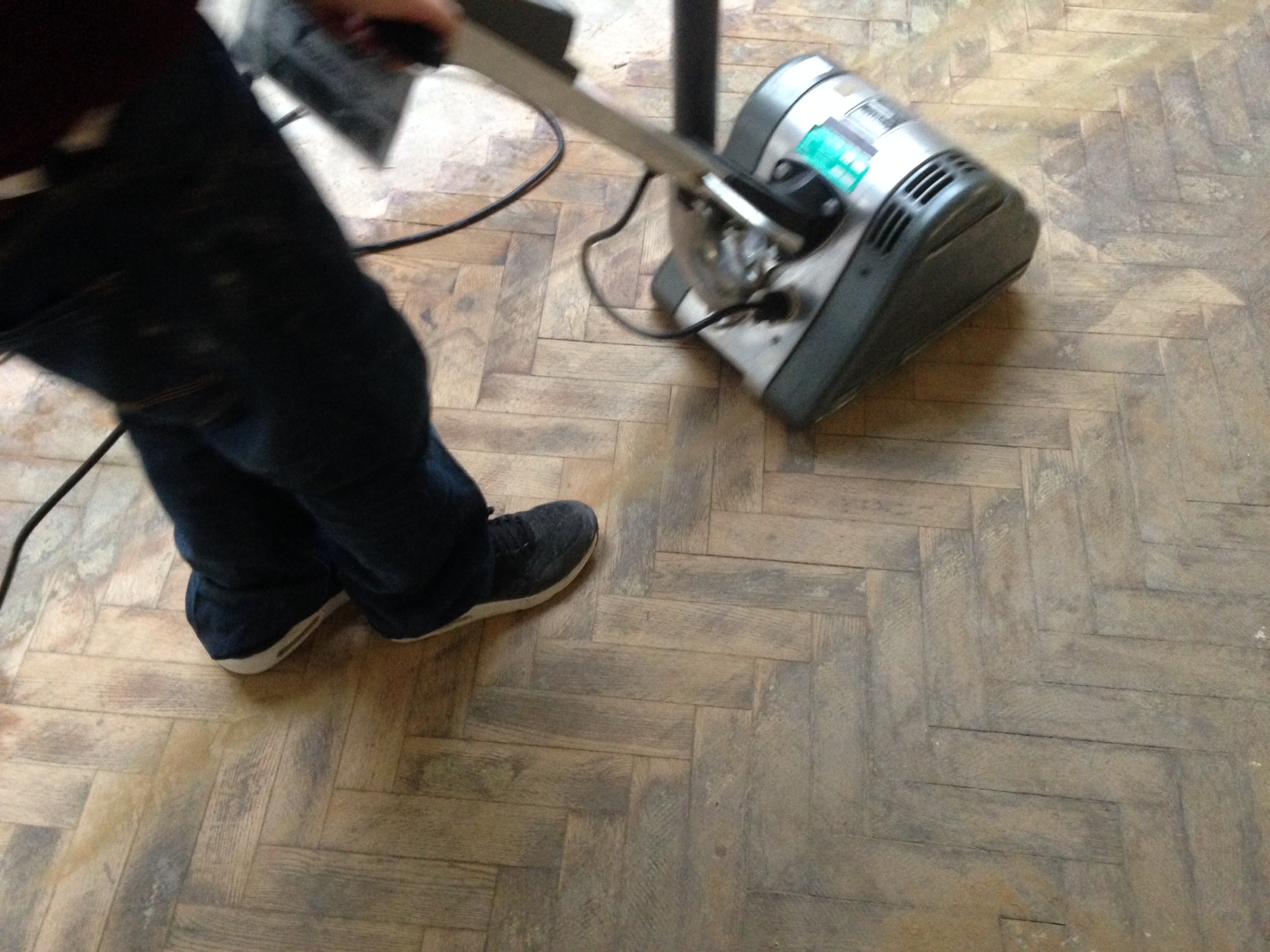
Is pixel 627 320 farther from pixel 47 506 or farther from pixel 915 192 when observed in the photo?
pixel 47 506

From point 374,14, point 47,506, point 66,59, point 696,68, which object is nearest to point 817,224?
point 696,68

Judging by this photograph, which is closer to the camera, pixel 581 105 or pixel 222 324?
pixel 222 324

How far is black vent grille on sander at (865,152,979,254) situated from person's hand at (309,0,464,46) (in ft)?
1.80

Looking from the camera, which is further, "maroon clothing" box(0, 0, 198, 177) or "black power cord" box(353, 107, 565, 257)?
"black power cord" box(353, 107, 565, 257)

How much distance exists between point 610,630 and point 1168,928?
0.64 metres

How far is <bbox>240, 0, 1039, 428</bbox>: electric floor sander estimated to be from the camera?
2.98 ft

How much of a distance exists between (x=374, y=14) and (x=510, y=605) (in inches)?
26.4

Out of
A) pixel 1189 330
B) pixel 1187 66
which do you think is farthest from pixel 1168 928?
pixel 1187 66

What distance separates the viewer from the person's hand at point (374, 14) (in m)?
0.52

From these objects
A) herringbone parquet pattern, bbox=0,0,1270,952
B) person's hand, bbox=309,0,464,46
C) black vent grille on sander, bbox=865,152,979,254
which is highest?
person's hand, bbox=309,0,464,46

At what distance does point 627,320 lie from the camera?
4.10 ft

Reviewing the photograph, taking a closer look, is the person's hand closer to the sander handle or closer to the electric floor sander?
the sander handle

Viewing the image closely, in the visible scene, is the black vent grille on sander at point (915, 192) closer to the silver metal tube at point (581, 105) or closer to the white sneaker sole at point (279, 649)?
the silver metal tube at point (581, 105)

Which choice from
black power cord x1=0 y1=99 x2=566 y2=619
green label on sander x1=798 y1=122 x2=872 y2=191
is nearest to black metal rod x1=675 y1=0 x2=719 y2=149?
green label on sander x1=798 y1=122 x2=872 y2=191
